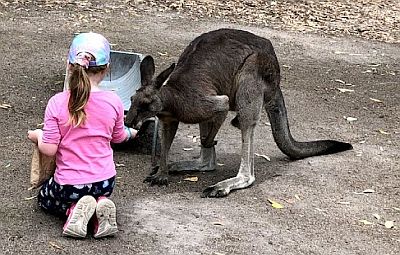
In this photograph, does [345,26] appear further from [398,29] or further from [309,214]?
[309,214]

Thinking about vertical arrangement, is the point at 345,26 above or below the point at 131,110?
below

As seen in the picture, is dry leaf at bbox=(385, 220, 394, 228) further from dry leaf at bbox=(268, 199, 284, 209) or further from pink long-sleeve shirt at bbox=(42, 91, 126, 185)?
pink long-sleeve shirt at bbox=(42, 91, 126, 185)

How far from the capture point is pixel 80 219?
3.81 metres

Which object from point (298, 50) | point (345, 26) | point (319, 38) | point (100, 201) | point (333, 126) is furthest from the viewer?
point (345, 26)

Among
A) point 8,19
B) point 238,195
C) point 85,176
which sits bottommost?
point 8,19

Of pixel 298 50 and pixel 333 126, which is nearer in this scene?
pixel 333 126

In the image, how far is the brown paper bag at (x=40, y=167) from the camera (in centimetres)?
399

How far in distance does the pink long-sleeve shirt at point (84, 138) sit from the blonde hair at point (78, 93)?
0.13ft

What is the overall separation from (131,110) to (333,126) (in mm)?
2319

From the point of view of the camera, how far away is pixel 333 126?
6289mm

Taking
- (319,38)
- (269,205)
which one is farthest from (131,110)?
(319,38)

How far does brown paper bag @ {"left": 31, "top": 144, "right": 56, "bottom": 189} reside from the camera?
3.99 metres

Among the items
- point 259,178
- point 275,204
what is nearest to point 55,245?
point 275,204

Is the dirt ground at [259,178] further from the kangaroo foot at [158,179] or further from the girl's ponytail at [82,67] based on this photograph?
the girl's ponytail at [82,67]
